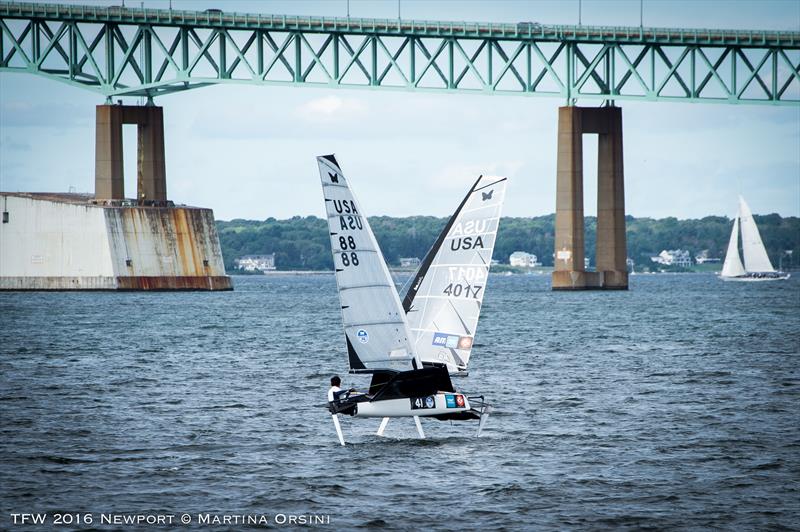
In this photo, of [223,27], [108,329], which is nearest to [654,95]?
[223,27]

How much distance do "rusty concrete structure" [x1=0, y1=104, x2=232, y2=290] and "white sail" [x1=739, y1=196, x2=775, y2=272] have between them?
75.6 meters

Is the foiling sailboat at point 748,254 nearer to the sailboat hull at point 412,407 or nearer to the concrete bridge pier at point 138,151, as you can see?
the concrete bridge pier at point 138,151

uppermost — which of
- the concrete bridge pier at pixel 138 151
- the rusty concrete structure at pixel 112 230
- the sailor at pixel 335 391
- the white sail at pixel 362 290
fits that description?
the concrete bridge pier at pixel 138 151

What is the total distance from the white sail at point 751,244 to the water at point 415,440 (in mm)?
104389

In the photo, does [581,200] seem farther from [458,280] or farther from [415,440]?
[415,440]

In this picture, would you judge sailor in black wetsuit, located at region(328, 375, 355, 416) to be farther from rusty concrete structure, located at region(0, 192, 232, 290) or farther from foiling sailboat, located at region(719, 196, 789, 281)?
foiling sailboat, located at region(719, 196, 789, 281)

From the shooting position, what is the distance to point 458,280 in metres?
32.3

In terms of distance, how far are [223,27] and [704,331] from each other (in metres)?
55.9

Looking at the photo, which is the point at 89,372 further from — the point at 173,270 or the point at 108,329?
the point at 173,270

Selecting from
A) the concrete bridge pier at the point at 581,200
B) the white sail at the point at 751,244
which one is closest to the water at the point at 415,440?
the concrete bridge pier at the point at 581,200

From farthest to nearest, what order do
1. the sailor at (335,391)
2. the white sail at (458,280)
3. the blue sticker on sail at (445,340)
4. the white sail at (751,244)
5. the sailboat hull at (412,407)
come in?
the white sail at (751,244)
the blue sticker on sail at (445,340)
the white sail at (458,280)
the sailor at (335,391)
the sailboat hull at (412,407)

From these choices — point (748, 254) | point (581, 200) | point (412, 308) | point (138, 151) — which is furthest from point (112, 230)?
point (748, 254)

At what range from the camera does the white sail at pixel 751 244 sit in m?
168

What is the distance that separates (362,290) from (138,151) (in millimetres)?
90291
